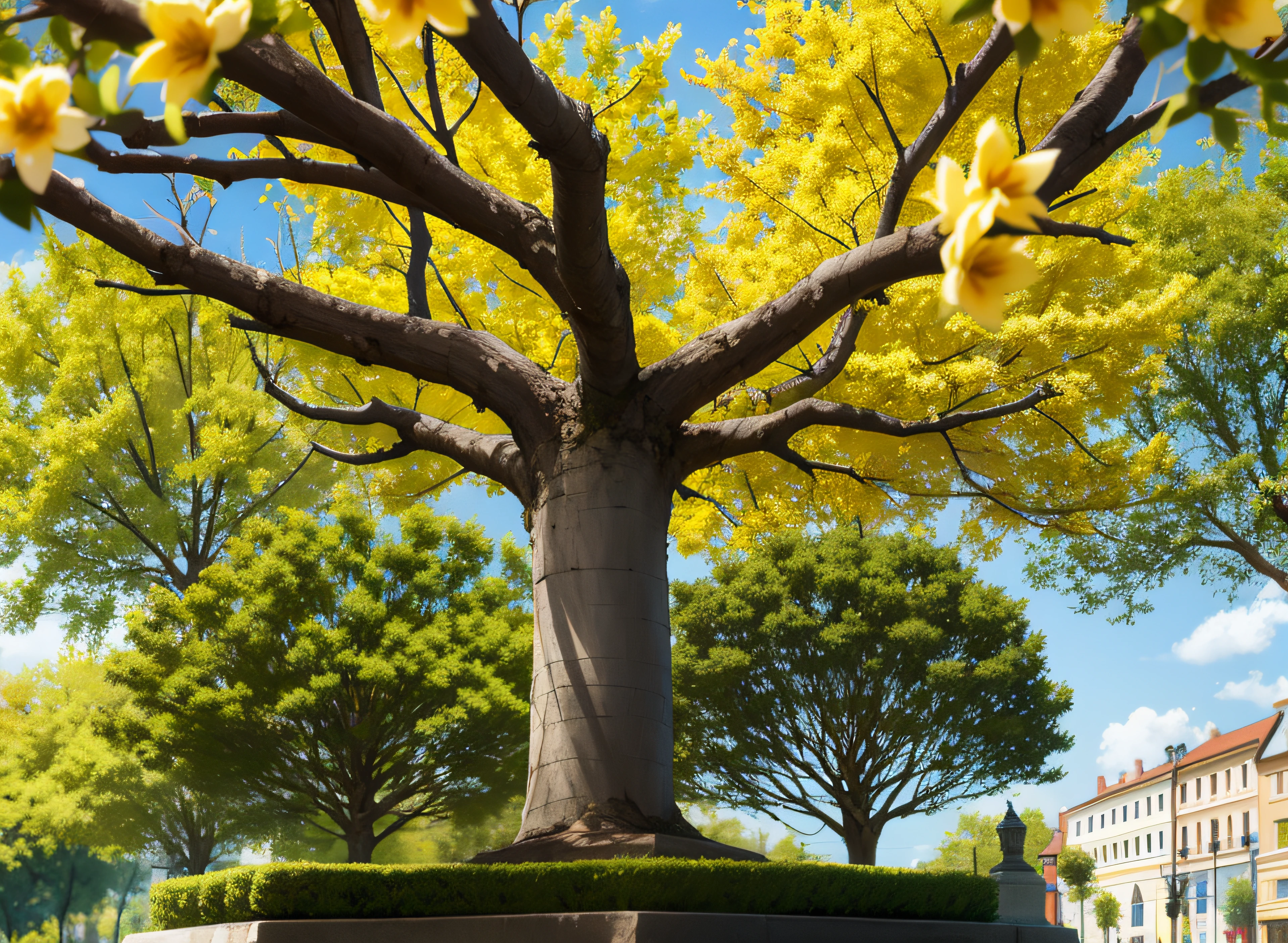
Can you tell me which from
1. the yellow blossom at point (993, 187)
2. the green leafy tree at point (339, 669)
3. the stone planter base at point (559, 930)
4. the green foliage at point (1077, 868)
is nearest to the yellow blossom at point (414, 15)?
the yellow blossom at point (993, 187)

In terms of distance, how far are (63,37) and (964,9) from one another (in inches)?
49.7

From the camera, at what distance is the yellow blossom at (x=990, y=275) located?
1.08 m

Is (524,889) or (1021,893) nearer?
(524,889)

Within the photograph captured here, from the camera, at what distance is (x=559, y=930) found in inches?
180

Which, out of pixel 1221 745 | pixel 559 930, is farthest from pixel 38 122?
pixel 1221 745

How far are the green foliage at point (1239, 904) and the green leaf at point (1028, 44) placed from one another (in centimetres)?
5236

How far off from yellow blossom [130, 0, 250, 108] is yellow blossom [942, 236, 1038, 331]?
0.93 metres

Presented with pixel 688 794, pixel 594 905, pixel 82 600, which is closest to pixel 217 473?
pixel 82 600

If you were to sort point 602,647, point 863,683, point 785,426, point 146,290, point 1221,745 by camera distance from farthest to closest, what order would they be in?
point 1221,745, point 863,683, point 785,426, point 146,290, point 602,647

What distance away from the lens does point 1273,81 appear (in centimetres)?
123

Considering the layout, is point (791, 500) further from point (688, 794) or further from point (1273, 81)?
point (688, 794)

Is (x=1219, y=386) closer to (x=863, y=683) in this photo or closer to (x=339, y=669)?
(x=863, y=683)

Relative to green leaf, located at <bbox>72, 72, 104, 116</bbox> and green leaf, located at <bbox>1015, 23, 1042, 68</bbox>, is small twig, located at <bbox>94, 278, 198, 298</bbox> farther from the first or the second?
green leaf, located at <bbox>1015, 23, 1042, 68</bbox>

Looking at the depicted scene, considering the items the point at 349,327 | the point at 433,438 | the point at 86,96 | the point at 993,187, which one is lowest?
the point at 993,187
